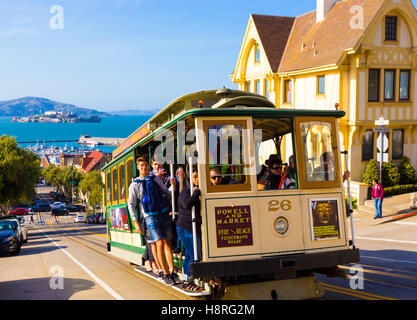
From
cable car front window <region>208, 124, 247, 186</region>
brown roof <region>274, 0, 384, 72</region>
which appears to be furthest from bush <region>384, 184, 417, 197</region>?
cable car front window <region>208, 124, 247, 186</region>

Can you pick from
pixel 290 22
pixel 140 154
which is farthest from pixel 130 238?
pixel 290 22

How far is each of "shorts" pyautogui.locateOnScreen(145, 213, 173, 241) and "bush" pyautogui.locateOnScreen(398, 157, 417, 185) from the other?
69.3 feet

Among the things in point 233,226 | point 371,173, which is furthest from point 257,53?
point 233,226

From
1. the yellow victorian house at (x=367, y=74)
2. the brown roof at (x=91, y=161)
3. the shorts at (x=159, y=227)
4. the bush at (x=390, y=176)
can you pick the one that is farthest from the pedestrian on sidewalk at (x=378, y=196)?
the brown roof at (x=91, y=161)

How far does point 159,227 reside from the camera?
8.55m

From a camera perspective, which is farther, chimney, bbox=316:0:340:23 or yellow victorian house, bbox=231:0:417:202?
chimney, bbox=316:0:340:23

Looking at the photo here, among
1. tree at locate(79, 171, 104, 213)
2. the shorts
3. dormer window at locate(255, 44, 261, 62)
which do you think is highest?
dormer window at locate(255, 44, 261, 62)

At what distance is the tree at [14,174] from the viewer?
134 feet

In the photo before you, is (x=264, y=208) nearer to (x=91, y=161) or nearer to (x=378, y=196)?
(x=378, y=196)

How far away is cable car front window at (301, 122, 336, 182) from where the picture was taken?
8.00m

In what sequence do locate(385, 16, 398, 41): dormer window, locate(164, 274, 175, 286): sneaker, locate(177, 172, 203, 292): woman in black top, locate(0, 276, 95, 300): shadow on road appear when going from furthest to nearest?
locate(385, 16, 398, 41): dormer window, locate(0, 276, 95, 300): shadow on road, locate(164, 274, 175, 286): sneaker, locate(177, 172, 203, 292): woman in black top

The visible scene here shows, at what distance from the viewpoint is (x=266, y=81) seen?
33062 mm

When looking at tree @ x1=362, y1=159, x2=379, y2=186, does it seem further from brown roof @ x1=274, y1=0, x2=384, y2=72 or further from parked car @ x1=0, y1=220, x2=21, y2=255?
parked car @ x1=0, y1=220, x2=21, y2=255
